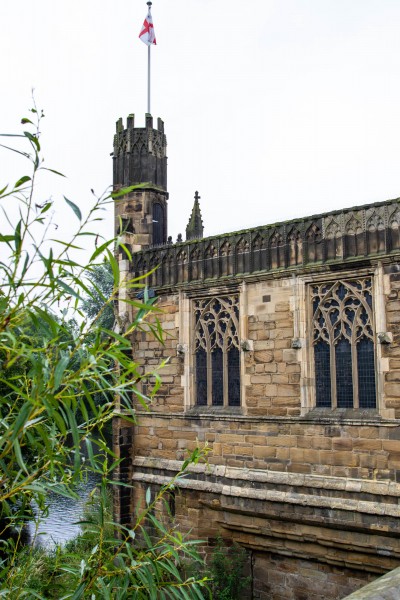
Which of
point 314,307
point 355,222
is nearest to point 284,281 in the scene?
point 314,307

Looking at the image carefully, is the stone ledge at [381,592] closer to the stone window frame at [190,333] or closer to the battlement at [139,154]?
the stone window frame at [190,333]

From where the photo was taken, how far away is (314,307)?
1168 cm

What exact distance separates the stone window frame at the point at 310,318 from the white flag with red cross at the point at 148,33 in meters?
8.27

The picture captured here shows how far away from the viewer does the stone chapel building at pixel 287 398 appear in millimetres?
10672

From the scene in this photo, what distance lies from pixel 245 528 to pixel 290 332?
3652mm

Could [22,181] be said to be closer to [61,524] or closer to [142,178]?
[142,178]

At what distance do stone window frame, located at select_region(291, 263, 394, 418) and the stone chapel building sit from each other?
0.02m

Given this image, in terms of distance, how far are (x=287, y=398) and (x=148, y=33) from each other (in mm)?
10070

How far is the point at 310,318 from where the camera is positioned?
11664 mm

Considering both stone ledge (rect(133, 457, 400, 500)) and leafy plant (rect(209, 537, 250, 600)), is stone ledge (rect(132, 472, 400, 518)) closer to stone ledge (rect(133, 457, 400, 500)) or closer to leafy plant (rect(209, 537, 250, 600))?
stone ledge (rect(133, 457, 400, 500))

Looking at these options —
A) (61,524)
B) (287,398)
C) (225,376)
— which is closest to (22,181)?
(287,398)

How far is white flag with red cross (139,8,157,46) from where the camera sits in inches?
655

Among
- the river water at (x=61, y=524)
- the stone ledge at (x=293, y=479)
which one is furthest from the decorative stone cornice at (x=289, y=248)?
the river water at (x=61, y=524)

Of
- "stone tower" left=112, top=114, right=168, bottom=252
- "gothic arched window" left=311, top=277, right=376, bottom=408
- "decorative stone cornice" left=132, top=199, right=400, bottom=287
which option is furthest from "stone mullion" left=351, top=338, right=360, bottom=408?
"stone tower" left=112, top=114, right=168, bottom=252
